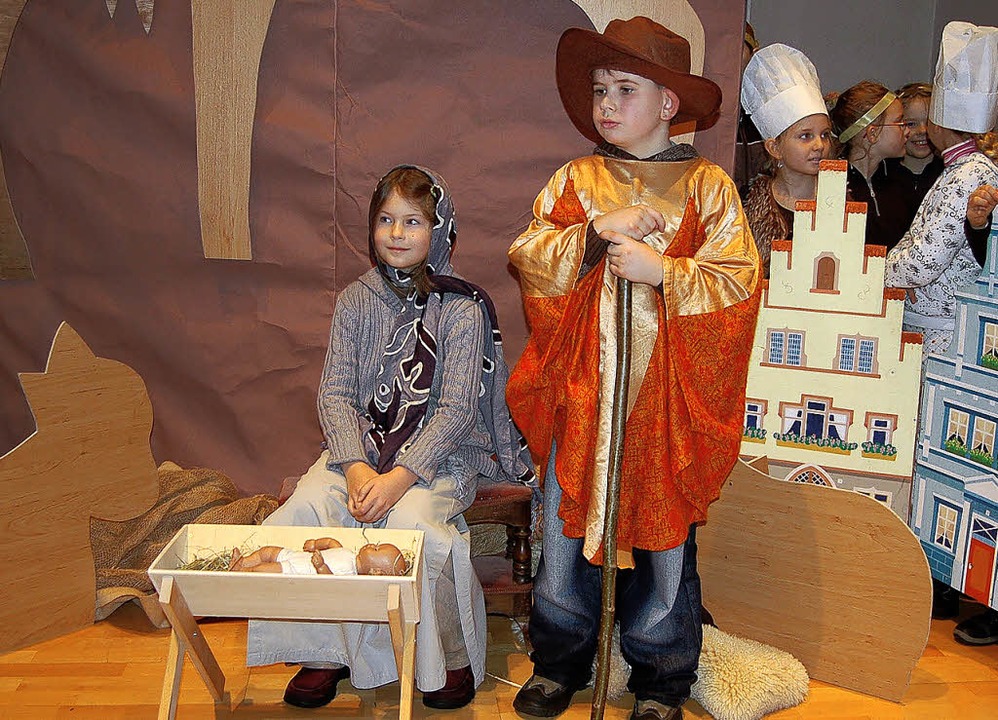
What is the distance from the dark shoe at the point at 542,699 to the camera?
8.09 ft

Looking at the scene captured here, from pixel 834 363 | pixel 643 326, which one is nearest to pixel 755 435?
pixel 834 363

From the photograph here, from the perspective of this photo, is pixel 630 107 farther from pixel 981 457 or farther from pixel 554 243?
pixel 981 457

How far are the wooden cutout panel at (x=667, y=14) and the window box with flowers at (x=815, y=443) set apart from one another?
930mm

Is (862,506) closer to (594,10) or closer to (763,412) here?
(763,412)

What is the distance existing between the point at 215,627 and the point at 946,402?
7.14ft

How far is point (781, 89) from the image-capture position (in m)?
2.86

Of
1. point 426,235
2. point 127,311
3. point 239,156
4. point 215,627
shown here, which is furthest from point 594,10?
point 215,627

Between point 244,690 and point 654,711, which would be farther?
point 244,690

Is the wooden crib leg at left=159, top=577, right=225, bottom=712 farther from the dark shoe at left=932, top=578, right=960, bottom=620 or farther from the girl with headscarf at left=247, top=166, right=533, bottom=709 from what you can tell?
the dark shoe at left=932, top=578, right=960, bottom=620

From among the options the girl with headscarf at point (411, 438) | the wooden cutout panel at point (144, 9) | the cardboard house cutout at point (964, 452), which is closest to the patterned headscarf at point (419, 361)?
the girl with headscarf at point (411, 438)

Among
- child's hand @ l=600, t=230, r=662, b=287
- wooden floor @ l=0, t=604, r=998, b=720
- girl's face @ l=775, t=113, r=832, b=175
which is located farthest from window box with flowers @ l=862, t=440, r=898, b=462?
child's hand @ l=600, t=230, r=662, b=287

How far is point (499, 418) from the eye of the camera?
2.73 metres

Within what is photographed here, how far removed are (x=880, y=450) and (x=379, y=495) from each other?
1.38 meters

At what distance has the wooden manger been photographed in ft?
6.73
